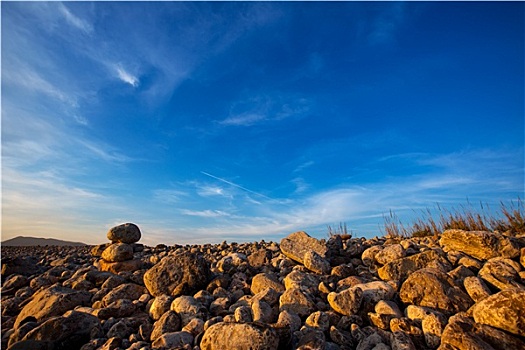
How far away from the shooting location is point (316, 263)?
5.83 m

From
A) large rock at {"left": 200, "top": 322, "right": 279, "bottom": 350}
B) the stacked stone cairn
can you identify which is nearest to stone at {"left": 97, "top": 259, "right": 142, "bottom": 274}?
the stacked stone cairn

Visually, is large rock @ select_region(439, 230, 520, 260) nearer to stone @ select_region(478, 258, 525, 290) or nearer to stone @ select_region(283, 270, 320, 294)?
stone @ select_region(478, 258, 525, 290)

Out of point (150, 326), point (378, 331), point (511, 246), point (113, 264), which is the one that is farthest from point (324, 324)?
point (113, 264)

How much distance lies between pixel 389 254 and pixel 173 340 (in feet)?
12.9

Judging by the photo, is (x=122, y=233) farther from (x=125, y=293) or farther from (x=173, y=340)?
(x=173, y=340)

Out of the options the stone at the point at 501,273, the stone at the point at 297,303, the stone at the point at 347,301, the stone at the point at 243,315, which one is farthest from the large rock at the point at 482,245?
the stone at the point at 243,315

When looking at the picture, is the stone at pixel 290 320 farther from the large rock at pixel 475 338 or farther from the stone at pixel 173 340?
the large rock at pixel 475 338

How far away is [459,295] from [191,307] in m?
3.57

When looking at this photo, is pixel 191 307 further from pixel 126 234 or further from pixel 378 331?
pixel 126 234

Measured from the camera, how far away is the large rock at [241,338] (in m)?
3.36

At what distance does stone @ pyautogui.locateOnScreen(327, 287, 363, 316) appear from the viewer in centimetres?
425

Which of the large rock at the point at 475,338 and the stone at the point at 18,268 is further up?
the stone at the point at 18,268

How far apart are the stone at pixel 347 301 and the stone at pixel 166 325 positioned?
202 centimetres

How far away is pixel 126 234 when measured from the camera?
29.2 ft
